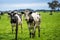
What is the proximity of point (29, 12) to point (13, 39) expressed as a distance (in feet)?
9.12

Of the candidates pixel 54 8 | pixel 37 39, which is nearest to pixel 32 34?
pixel 37 39

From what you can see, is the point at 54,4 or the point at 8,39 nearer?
the point at 8,39

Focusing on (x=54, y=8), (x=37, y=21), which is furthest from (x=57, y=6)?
(x=37, y=21)

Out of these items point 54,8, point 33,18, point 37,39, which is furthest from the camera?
point 54,8

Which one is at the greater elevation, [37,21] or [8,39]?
[37,21]

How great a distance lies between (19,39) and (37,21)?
9.23 ft

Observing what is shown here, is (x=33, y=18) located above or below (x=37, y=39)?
above

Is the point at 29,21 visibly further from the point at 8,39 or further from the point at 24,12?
the point at 8,39

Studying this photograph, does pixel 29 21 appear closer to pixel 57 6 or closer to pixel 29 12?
pixel 29 12

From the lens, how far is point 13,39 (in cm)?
1692

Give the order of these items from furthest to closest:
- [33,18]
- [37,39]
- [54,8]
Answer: [54,8]
[33,18]
[37,39]

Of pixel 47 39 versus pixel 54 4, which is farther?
pixel 54 4

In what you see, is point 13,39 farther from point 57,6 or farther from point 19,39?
point 57,6

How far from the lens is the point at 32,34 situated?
17.7 meters
